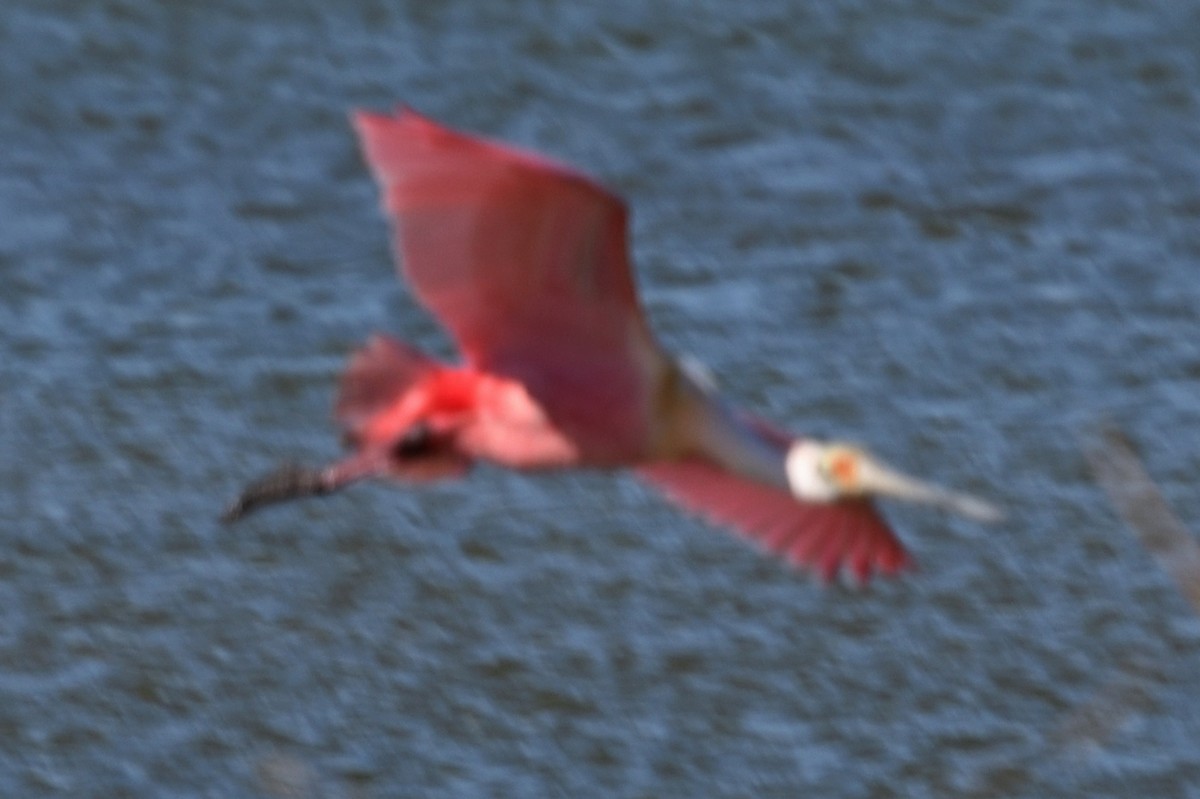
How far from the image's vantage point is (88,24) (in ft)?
32.5

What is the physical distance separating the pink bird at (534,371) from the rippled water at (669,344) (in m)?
1.61

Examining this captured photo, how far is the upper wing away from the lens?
A: 5.48 m

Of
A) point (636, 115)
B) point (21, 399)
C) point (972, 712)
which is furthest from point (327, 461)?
point (636, 115)

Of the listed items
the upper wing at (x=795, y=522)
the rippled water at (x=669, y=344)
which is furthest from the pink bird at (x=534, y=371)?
the rippled water at (x=669, y=344)

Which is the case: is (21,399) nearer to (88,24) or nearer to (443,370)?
(88,24)

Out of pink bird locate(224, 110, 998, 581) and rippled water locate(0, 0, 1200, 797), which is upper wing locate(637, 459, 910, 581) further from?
rippled water locate(0, 0, 1200, 797)

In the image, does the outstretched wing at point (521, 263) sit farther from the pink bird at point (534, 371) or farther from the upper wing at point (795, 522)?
the upper wing at point (795, 522)

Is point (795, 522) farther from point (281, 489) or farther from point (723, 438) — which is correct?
point (281, 489)

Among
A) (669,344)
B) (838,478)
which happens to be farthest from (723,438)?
(669,344)

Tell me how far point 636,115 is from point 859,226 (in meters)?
0.91

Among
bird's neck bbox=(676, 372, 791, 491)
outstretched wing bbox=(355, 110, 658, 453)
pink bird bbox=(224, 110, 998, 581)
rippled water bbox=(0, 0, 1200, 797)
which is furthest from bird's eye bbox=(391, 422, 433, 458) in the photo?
rippled water bbox=(0, 0, 1200, 797)

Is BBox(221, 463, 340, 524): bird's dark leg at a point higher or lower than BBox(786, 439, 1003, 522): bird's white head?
lower

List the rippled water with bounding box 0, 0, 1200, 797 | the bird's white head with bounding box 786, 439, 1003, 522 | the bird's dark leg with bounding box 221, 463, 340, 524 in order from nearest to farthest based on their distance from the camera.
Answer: the bird's white head with bounding box 786, 439, 1003, 522 → the bird's dark leg with bounding box 221, 463, 340, 524 → the rippled water with bounding box 0, 0, 1200, 797

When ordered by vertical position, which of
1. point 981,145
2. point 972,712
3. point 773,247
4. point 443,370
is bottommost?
point 443,370
